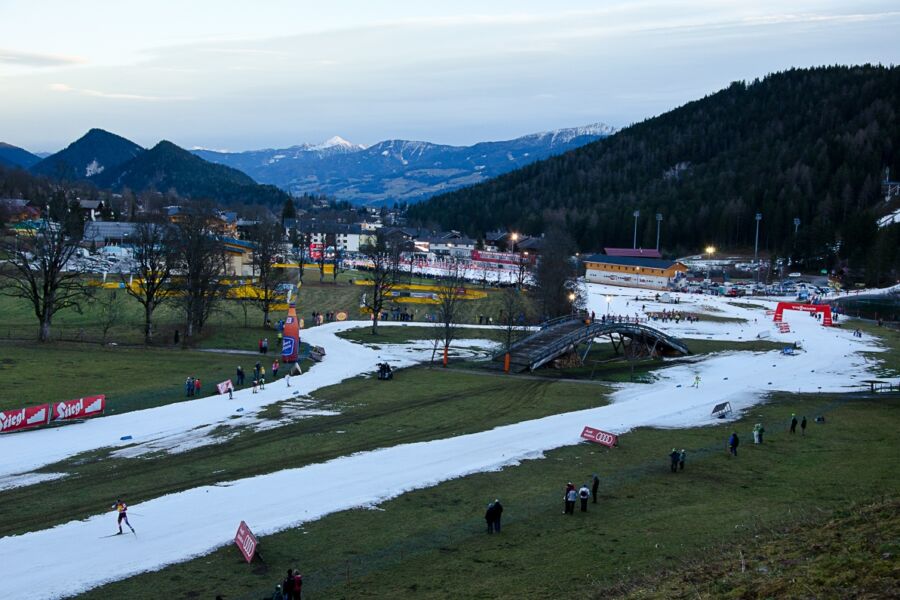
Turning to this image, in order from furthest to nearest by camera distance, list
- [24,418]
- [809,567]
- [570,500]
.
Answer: [24,418]
[570,500]
[809,567]

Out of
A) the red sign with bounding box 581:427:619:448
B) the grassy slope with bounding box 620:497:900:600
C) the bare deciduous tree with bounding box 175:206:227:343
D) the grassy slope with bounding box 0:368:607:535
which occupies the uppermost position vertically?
the bare deciduous tree with bounding box 175:206:227:343

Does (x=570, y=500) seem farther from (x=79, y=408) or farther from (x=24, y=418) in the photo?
(x=24, y=418)

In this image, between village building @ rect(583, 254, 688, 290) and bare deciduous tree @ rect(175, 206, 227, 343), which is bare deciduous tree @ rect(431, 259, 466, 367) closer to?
bare deciduous tree @ rect(175, 206, 227, 343)

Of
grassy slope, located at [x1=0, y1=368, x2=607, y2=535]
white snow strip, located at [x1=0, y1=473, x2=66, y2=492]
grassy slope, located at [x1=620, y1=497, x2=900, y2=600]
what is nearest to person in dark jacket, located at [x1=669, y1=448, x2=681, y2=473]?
grassy slope, located at [x1=620, y1=497, x2=900, y2=600]

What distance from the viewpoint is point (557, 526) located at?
921 inches

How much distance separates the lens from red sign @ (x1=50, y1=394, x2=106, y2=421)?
34656mm

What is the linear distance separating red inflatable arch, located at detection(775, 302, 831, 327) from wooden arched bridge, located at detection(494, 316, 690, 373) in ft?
92.4

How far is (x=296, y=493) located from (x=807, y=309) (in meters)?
83.9

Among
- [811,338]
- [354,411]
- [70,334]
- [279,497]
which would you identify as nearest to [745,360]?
[811,338]

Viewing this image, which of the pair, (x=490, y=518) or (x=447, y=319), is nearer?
(x=490, y=518)

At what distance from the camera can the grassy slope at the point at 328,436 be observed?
25016 millimetres

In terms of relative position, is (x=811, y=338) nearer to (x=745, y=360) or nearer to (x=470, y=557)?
(x=745, y=360)

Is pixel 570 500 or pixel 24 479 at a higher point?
pixel 570 500

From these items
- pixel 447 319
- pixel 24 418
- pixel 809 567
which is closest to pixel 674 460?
pixel 809 567
